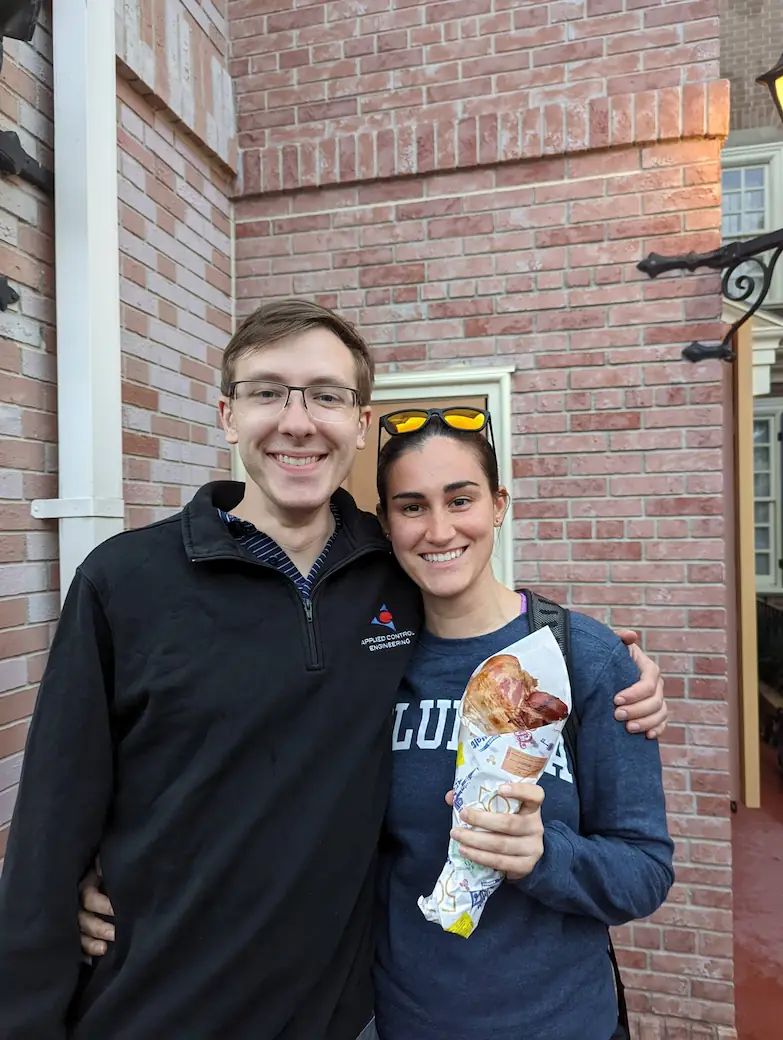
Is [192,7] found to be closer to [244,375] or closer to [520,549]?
[244,375]

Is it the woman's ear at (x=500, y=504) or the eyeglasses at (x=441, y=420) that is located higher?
the eyeglasses at (x=441, y=420)

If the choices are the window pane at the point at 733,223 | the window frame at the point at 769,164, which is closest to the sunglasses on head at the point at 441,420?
the window frame at the point at 769,164

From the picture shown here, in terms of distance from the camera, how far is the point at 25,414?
2.01 meters

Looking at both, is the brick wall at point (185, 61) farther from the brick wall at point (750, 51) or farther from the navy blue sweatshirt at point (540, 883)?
the brick wall at point (750, 51)

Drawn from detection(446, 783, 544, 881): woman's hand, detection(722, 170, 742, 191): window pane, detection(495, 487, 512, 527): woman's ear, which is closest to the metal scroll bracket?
A: detection(495, 487, 512, 527): woman's ear

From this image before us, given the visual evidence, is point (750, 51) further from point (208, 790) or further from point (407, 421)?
point (208, 790)

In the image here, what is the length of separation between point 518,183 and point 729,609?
2622mm

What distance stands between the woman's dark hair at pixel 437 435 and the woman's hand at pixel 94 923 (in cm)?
97

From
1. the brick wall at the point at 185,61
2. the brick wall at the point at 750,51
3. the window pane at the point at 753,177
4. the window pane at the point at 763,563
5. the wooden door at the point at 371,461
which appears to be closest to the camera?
the brick wall at the point at 185,61

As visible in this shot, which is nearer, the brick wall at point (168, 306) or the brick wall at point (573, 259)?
the brick wall at point (168, 306)

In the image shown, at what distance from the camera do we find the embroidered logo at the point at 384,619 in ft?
4.67

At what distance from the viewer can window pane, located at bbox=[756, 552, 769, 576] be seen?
29.6 feet

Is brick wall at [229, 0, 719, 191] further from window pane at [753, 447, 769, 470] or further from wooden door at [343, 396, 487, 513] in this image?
window pane at [753, 447, 769, 470]

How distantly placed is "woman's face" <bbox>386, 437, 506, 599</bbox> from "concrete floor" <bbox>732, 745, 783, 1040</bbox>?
10.00ft
